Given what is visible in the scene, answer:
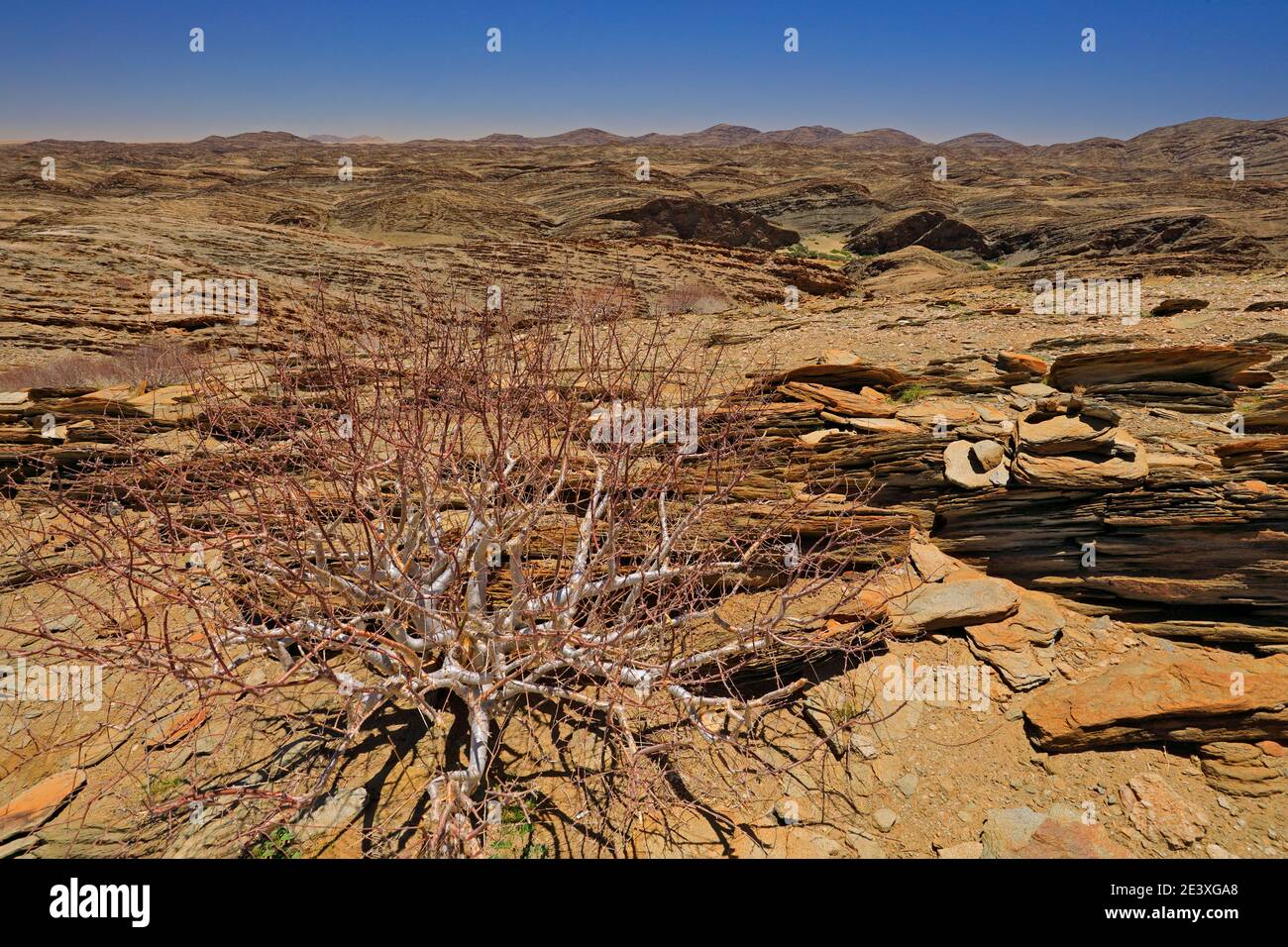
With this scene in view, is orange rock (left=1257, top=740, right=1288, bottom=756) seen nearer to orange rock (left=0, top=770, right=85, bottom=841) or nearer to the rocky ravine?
the rocky ravine

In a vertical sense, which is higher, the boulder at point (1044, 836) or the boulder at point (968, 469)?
the boulder at point (968, 469)

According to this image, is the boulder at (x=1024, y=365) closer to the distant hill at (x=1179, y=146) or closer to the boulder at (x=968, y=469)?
the boulder at (x=968, y=469)

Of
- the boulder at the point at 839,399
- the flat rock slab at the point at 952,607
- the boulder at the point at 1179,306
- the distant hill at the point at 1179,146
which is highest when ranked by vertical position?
the distant hill at the point at 1179,146

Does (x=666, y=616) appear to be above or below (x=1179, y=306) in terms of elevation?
below

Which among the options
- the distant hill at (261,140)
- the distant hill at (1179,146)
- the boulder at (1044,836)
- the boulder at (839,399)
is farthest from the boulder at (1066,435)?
the distant hill at (261,140)

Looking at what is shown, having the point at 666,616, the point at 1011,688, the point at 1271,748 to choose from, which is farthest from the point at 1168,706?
the point at 666,616

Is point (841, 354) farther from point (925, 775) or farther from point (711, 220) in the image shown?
point (711, 220)

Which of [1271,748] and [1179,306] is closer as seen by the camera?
[1271,748]

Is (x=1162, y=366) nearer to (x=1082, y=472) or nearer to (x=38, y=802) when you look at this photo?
(x=1082, y=472)
